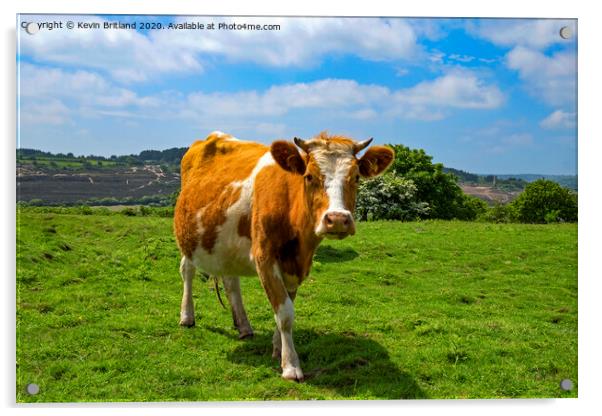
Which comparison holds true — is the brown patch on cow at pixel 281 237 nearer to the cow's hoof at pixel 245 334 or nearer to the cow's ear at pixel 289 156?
the cow's ear at pixel 289 156

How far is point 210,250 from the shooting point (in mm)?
7895

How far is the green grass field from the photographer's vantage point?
7012mm

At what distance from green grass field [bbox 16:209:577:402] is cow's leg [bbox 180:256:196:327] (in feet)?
0.46

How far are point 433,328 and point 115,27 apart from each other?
5377mm

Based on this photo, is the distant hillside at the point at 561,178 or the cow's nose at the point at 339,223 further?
the distant hillside at the point at 561,178

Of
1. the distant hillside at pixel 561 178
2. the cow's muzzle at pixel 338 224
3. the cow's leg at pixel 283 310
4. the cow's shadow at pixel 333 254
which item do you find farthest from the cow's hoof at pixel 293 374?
the cow's shadow at pixel 333 254

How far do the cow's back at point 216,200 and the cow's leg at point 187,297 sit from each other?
435 mm

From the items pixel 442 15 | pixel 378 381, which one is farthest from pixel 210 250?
pixel 442 15

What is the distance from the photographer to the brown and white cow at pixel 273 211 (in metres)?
6.19

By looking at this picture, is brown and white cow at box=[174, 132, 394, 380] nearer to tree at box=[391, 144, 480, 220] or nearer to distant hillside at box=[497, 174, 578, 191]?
distant hillside at box=[497, 174, 578, 191]

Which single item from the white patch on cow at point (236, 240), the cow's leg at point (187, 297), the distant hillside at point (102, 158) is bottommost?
the cow's leg at point (187, 297)

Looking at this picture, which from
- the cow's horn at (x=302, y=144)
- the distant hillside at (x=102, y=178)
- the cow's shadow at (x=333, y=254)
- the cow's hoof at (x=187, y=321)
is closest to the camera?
the cow's horn at (x=302, y=144)

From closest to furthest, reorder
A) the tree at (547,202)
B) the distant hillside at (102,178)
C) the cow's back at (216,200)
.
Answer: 1. the cow's back at (216,200)
2. the distant hillside at (102,178)
3. the tree at (547,202)

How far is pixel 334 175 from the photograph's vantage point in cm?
611
